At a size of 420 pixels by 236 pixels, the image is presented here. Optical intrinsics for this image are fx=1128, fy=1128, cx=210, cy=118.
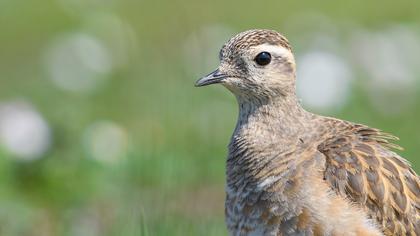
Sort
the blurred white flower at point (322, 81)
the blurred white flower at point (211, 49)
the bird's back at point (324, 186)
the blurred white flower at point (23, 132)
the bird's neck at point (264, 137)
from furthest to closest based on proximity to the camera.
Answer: the blurred white flower at point (211, 49) → the blurred white flower at point (322, 81) → the blurred white flower at point (23, 132) → the bird's neck at point (264, 137) → the bird's back at point (324, 186)

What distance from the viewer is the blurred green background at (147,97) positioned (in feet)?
34.4

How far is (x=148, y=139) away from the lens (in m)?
13.1

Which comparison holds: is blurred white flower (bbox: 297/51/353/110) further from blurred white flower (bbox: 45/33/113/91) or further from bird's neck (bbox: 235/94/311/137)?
bird's neck (bbox: 235/94/311/137)

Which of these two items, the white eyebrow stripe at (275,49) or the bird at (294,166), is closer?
the bird at (294,166)

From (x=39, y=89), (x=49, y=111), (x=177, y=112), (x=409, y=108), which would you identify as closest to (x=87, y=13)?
(x=39, y=89)

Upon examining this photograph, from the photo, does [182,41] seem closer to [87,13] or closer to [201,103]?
[87,13]

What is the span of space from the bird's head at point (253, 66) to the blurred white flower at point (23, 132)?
10.8ft

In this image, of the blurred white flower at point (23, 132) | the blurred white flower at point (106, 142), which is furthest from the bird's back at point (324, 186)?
the blurred white flower at point (106, 142)

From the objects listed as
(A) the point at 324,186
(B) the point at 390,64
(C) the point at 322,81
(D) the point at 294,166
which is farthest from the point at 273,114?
(B) the point at 390,64

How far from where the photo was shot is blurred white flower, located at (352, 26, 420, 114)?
14617 millimetres

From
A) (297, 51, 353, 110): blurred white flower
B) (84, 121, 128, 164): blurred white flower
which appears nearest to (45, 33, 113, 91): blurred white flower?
(84, 121, 128, 164): blurred white flower

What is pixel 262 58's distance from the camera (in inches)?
338

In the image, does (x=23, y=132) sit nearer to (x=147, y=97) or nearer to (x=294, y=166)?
(x=147, y=97)

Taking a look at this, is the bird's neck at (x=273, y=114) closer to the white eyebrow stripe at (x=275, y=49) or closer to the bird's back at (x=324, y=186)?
the bird's back at (x=324, y=186)
